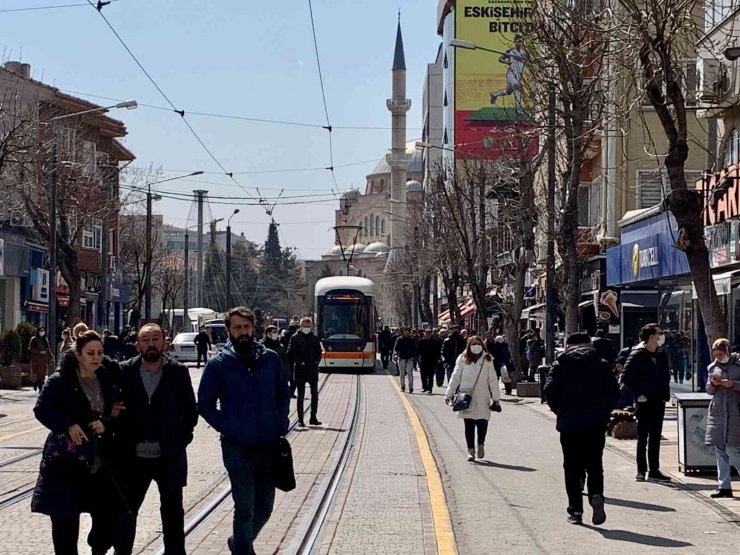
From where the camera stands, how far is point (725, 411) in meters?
12.0

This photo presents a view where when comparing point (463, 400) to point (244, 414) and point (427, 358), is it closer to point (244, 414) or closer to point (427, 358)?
point (244, 414)

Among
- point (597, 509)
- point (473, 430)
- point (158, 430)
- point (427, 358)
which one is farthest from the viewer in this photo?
point (427, 358)

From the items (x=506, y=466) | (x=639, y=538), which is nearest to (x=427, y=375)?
(x=506, y=466)

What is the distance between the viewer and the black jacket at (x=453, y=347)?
105 feet

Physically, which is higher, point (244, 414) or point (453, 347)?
point (453, 347)

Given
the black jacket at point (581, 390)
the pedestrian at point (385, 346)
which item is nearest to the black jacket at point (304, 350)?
the black jacket at point (581, 390)

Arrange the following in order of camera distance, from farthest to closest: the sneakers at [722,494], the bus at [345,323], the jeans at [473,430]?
the bus at [345,323], the jeans at [473,430], the sneakers at [722,494]

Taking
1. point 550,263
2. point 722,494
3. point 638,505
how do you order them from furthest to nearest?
1. point 550,263
2. point 722,494
3. point 638,505

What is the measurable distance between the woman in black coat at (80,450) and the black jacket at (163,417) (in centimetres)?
11

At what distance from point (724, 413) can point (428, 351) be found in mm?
20565

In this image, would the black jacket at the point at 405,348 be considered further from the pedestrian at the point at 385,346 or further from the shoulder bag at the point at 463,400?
the pedestrian at the point at 385,346

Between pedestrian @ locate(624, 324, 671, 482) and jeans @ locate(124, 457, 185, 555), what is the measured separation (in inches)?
261

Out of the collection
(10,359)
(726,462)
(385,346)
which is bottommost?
(726,462)

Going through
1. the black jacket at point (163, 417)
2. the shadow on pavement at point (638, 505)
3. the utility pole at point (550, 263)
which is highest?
the utility pole at point (550, 263)
